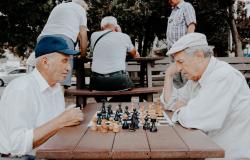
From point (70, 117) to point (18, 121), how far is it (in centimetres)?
34

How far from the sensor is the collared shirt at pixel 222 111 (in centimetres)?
282

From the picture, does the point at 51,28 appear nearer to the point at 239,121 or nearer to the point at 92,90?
the point at 92,90

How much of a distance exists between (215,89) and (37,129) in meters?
1.08

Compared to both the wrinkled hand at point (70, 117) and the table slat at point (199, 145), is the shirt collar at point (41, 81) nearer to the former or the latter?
the wrinkled hand at point (70, 117)

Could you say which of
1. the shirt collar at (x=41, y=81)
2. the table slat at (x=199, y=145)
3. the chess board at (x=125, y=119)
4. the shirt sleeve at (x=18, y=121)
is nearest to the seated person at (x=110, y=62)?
the chess board at (x=125, y=119)

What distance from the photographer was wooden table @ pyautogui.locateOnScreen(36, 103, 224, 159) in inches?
86.4

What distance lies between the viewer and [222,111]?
2.84 m

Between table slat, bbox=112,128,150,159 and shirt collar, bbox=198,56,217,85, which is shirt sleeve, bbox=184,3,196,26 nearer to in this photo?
shirt collar, bbox=198,56,217,85

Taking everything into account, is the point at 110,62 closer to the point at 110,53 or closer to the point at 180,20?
the point at 110,53

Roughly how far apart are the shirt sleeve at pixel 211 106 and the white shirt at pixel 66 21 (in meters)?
3.67

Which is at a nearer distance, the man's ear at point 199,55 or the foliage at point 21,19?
the man's ear at point 199,55

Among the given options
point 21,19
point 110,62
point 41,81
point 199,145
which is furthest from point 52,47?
point 21,19

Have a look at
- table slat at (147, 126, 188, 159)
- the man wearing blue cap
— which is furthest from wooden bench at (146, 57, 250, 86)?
table slat at (147, 126, 188, 159)

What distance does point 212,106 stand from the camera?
9.32 ft
